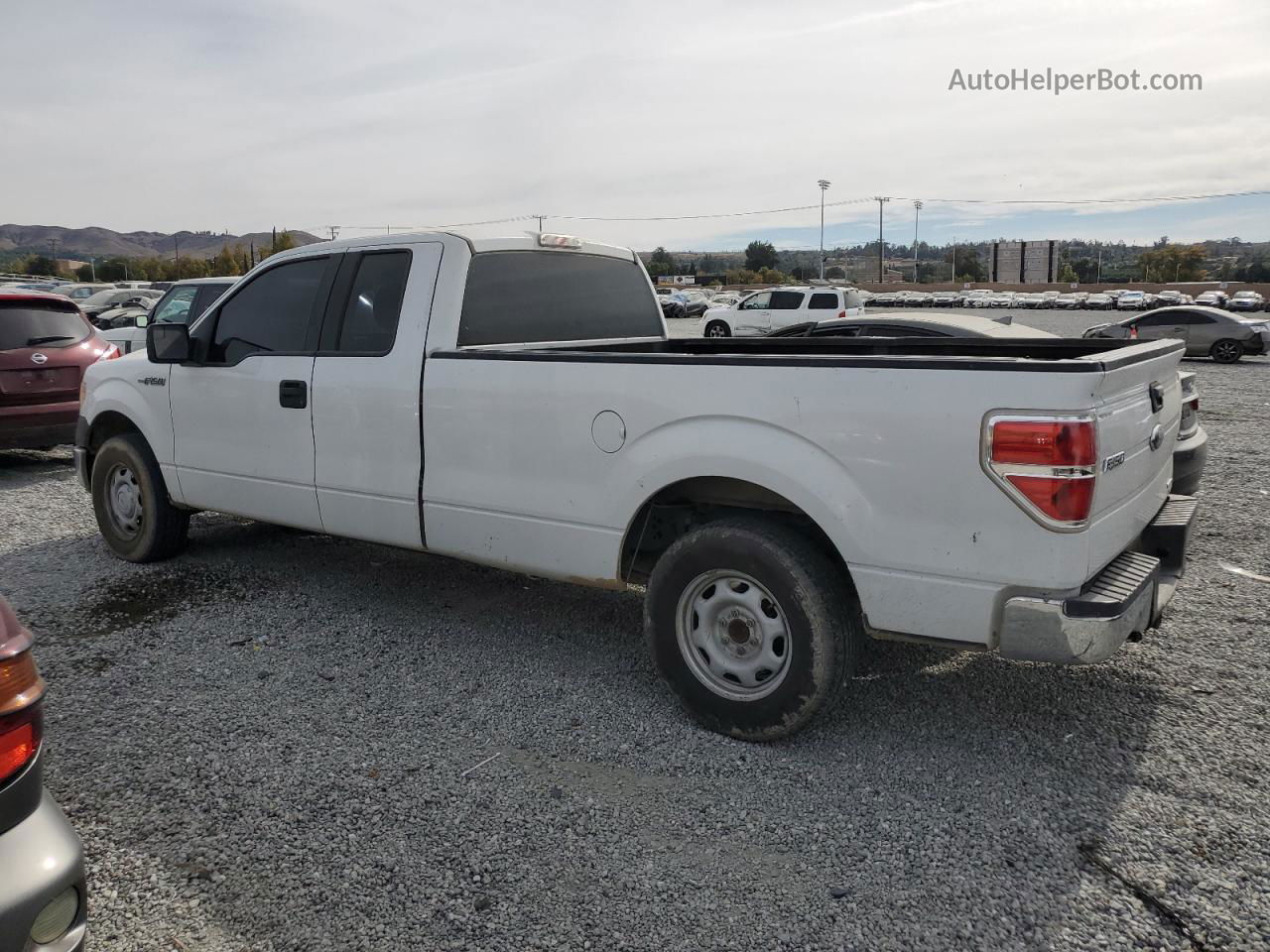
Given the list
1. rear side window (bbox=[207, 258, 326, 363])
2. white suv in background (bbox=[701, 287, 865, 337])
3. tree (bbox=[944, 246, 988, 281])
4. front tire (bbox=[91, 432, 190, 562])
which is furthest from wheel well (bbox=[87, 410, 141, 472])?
tree (bbox=[944, 246, 988, 281])

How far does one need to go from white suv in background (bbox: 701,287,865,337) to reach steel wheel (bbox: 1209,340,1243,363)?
913 cm

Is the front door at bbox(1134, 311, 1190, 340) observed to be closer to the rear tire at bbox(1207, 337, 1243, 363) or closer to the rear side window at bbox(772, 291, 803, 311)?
the rear tire at bbox(1207, 337, 1243, 363)

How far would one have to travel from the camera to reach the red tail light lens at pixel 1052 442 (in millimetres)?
3039

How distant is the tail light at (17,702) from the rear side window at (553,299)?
2.80 meters

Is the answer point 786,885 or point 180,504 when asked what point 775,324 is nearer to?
point 180,504

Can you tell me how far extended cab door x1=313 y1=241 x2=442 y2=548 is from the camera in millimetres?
4762

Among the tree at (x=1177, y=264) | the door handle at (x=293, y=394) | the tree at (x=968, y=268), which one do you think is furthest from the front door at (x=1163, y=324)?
the tree at (x=968, y=268)

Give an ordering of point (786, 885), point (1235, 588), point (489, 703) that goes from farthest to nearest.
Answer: point (1235, 588), point (489, 703), point (786, 885)

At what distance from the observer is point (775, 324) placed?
1212 inches

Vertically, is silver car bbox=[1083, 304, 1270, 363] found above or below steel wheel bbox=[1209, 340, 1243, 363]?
above

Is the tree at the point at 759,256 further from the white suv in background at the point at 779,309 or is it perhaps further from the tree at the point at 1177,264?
the white suv in background at the point at 779,309

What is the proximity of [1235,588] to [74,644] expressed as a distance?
20.8 feet

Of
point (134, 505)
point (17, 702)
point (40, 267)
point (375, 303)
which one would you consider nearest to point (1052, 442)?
point (17, 702)

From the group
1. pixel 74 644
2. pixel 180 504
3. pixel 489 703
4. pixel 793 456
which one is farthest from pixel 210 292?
pixel 793 456
